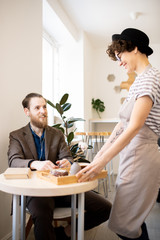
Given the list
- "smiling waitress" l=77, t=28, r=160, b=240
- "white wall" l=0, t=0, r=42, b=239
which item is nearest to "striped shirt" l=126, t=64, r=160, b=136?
"smiling waitress" l=77, t=28, r=160, b=240

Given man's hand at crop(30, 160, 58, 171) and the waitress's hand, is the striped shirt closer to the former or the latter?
the waitress's hand

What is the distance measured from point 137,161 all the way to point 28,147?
38.6 inches

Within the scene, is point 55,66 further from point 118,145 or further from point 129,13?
point 118,145

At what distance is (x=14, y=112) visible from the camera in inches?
90.0

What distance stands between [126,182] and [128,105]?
0.38m

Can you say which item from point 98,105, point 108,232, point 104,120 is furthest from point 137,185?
point 98,105

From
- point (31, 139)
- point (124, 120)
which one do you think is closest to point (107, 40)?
point (31, 139)

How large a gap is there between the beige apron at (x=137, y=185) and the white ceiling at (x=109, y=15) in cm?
301

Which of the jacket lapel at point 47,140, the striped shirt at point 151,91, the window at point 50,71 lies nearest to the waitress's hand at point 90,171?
the striped shirt at point 151,91

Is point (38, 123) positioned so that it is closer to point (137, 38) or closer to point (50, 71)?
point (137, 38)

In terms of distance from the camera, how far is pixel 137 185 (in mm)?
1210

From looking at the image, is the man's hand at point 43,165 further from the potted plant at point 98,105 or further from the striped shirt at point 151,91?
the potted plant at point 98,105

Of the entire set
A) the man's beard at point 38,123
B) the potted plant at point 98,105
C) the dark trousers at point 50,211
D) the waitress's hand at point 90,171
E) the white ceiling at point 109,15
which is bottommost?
the dark trousers at point 50,211

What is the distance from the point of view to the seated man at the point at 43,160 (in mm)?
1524
